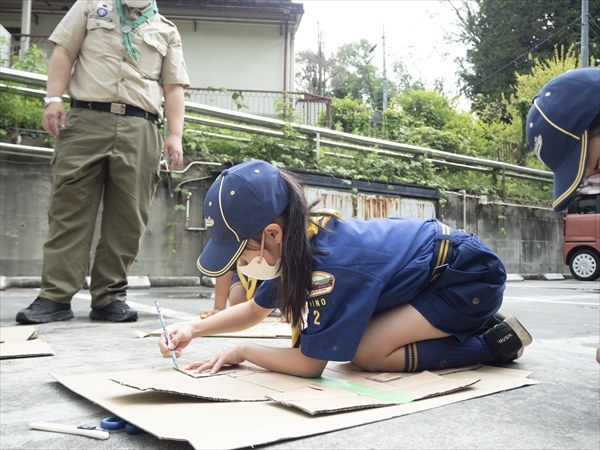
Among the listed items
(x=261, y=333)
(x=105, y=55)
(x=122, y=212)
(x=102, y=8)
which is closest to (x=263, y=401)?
(x=261, y=333)

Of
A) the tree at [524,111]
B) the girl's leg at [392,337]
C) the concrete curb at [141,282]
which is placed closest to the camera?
the girl's leg at [392,337]

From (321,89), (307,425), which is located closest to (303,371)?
(307,425)

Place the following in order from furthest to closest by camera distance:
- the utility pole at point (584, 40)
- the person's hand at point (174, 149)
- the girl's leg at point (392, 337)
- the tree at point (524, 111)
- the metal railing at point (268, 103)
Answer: the metal railing at point (268, 103) < the utility pole at point (584, 40) < the tree at point (524, 111) < the person's hand at point (174, 149) < the girl's leg at point (392, 337)

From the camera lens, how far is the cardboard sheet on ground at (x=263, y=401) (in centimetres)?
118

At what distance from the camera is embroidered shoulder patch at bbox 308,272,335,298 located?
158 centimetres

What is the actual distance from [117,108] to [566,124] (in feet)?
7.78

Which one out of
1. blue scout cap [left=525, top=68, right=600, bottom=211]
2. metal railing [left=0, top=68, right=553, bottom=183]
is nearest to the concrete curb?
metal railing [left=0, top=68, right=553, bottom=183]

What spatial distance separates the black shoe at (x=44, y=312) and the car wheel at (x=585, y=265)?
26.3 feet

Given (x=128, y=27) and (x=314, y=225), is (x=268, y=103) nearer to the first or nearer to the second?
(x=128, y=27)

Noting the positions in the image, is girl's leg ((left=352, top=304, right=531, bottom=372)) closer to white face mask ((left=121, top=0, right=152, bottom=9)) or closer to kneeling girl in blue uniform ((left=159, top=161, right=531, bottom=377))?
kneeling girl in blue uniform ((left=159, top=161, right=531, bottom=377))

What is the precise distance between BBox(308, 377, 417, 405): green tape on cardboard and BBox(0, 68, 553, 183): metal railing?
4923 mm

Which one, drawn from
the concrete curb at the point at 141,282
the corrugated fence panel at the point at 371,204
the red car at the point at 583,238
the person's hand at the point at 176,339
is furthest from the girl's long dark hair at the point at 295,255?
the red car at the point at 583,238

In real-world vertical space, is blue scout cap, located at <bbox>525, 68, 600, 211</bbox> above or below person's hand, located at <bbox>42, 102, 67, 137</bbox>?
below

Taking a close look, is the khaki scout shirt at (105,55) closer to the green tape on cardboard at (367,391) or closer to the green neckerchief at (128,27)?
the green neckerchief at (128,27)
